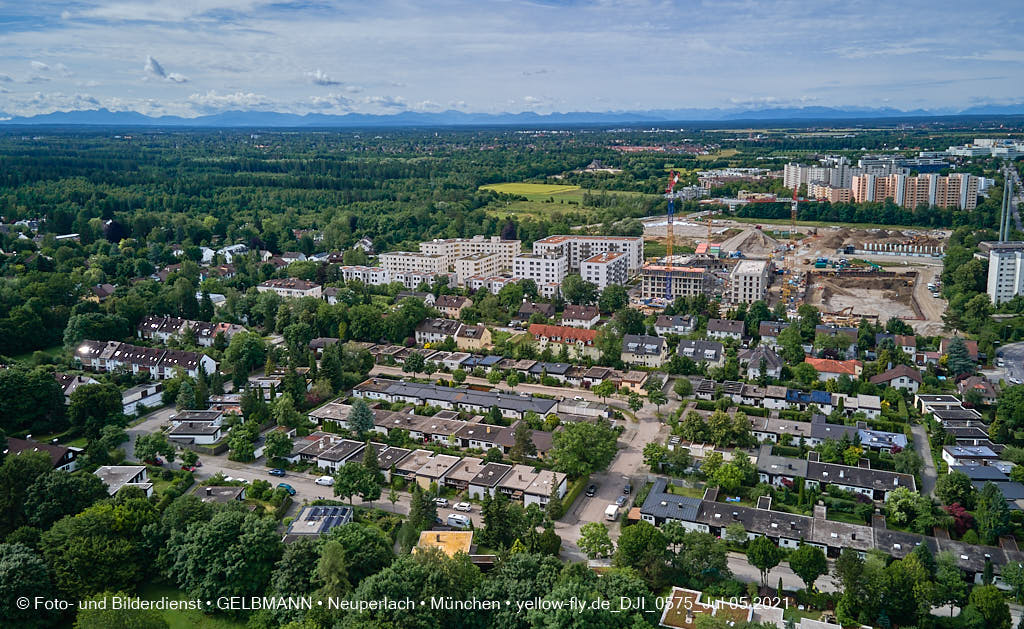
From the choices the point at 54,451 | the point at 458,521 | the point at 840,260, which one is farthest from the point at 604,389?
the point at 840,260

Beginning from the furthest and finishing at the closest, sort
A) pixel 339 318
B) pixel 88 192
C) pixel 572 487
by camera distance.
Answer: pixel 88 192
pixel 339 318
pixel 572 487

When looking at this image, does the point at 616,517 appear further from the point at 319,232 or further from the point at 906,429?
the point at 319,232

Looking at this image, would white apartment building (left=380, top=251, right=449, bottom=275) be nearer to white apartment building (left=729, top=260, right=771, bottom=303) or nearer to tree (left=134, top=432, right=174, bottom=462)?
white apartment building (left=729, top=260, right=771, bottom=303)

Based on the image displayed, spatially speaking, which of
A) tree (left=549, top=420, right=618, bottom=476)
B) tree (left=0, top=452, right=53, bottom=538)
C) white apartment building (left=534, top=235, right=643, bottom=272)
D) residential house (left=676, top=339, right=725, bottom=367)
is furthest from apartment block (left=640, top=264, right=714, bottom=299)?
tree (left=0, top=452, right=53, bottom=538)

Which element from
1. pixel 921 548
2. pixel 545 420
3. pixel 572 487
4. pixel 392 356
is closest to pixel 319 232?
pixel 392 356

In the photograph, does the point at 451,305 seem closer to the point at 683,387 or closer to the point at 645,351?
the point at 645,351

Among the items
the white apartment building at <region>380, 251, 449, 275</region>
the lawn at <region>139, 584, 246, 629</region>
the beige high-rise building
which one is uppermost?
the beige high-rise building
